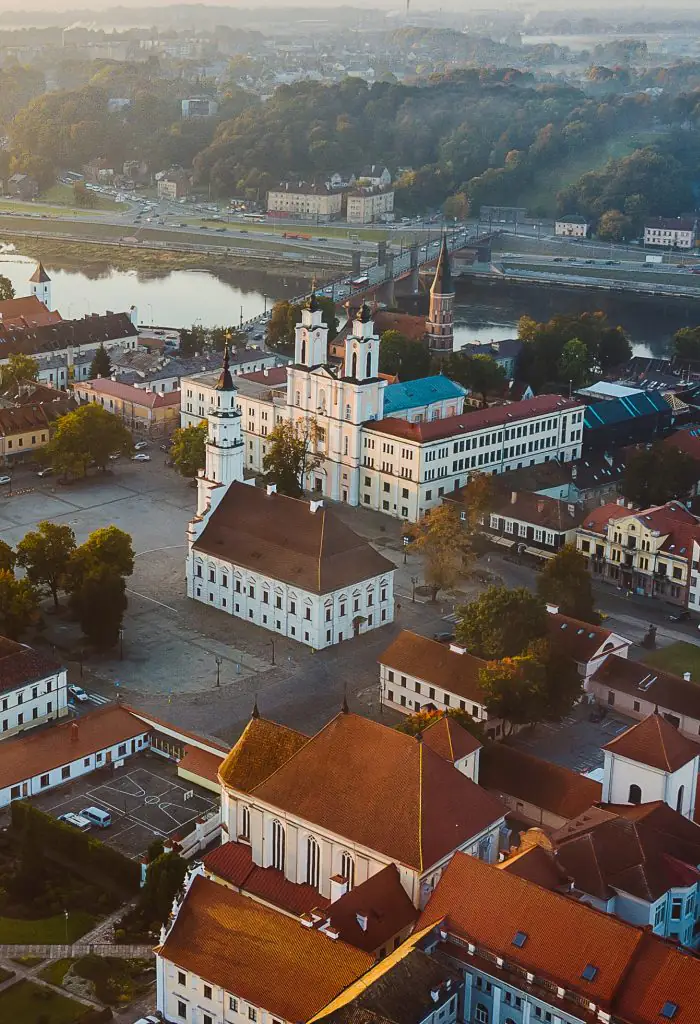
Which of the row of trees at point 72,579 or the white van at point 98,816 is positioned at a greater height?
the row of trees at point 72,579

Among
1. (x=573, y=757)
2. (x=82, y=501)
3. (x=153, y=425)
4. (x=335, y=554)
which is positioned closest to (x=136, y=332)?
(x=153, y=425)

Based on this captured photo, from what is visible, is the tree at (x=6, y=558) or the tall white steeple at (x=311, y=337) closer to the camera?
the tree at (x=6, y=558)

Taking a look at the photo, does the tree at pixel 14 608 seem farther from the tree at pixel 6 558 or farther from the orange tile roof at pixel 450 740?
the orange tile roof at pixel 450 740

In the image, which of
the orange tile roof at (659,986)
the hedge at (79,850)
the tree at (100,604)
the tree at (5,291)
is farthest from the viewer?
the tree at (5,291)

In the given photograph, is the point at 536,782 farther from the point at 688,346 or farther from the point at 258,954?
the point at 688,346

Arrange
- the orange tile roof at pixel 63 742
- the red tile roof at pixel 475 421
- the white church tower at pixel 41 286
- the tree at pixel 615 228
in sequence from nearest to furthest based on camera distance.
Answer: the orange tile roof at pixel 63 742
the red tile roof at pixel 475 421
the white church tower at pixel 41 286
the tree at pixel 615 228

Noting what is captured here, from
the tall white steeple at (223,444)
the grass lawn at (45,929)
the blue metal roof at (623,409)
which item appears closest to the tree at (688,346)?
the blue metal roof at (623,409)

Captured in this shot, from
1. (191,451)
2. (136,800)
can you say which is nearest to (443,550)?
(191,451)
